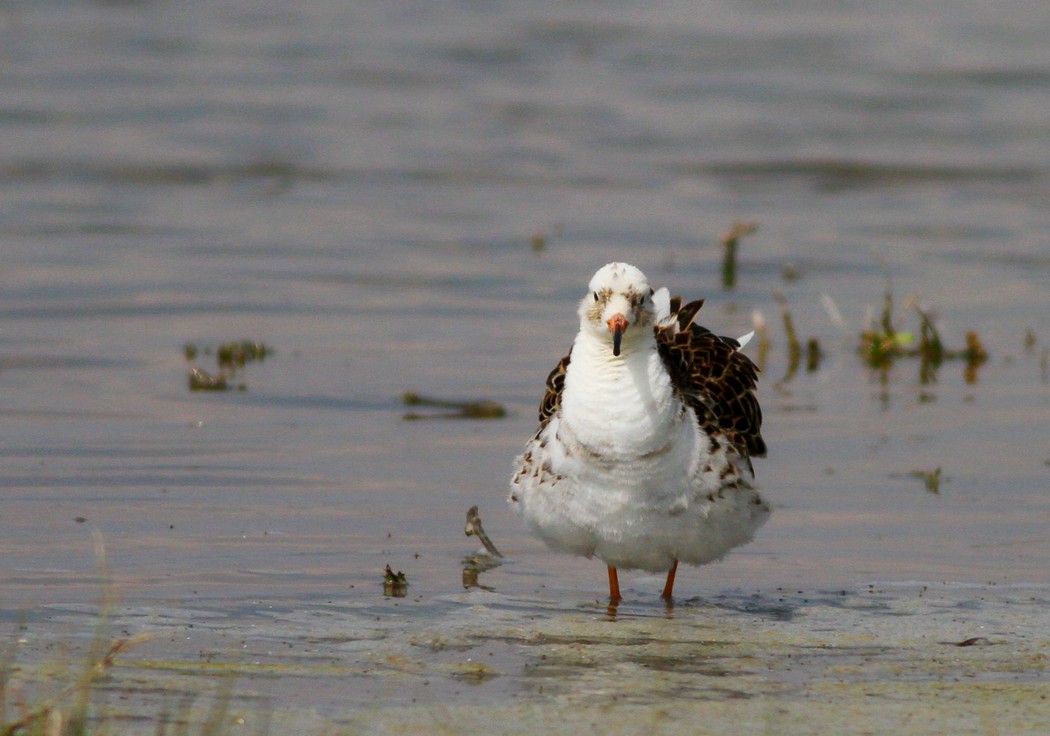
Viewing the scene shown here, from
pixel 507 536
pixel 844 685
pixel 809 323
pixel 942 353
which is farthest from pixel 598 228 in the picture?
pixel 844 685

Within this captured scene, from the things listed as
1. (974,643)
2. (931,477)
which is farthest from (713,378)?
(931,477)

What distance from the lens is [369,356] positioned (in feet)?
47.1

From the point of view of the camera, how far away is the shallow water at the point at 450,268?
9.34 meters

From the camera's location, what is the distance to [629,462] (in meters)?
7.90

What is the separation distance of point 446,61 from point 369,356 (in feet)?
52.6

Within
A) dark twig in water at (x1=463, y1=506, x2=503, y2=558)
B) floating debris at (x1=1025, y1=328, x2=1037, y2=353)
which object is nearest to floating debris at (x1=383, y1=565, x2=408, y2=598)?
dark twig in water at (x1=463, y1=506, x2=503, y2=558)

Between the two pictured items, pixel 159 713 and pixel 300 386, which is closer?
pixel 159 713

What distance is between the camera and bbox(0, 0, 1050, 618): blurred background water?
9.71 meters

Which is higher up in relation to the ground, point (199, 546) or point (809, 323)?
point (809, 323)

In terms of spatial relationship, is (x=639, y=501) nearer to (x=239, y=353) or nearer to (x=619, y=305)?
(x=619, y=305)

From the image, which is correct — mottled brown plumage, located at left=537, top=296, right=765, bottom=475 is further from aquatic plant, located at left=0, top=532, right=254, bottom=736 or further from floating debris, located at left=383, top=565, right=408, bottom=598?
aquatic plant, located at left=0, top=532, right=254, bottom=736

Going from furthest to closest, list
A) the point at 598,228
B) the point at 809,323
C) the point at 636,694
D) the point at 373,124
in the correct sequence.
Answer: the point at 373,124
the point at 598,228
the point at 809,323
the point at 636,694

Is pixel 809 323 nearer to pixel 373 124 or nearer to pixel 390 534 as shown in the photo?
pixel 390 534

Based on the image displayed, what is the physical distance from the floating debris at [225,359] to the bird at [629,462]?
523 centimetres
